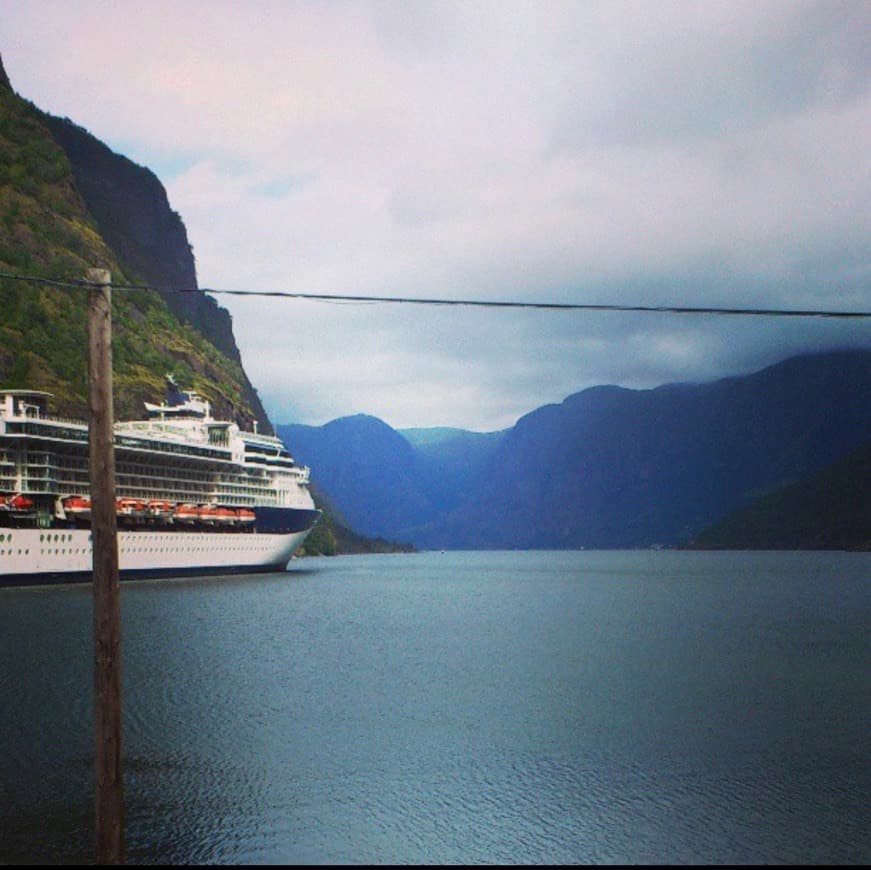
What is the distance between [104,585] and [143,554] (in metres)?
80.9

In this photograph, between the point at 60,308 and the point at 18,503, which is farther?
the point at 60,308

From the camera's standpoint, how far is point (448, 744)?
80.6 feet

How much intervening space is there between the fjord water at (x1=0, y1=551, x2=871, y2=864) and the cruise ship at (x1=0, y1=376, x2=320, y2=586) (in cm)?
3105

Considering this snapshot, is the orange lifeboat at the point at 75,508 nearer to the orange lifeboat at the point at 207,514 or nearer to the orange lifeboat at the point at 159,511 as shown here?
the orange lifeboat at the point at 159,511

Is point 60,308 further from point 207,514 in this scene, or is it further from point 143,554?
point 143,554

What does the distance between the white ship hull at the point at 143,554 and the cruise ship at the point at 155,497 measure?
0.33 feet

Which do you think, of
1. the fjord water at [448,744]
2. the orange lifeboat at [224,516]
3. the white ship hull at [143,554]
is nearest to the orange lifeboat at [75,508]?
the white ship hull at [143,554]

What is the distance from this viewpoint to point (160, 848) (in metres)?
16.4

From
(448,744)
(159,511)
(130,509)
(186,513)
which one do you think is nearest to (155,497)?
(186,513)

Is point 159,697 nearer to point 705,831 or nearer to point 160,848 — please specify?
point 160,848

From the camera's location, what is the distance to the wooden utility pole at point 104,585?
40.9ft

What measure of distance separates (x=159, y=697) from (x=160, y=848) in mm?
15153

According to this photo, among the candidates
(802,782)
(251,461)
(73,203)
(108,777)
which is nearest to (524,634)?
(802,782)

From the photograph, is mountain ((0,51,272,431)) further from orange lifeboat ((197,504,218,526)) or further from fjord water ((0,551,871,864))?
fjord water ((0,551,871,864))
